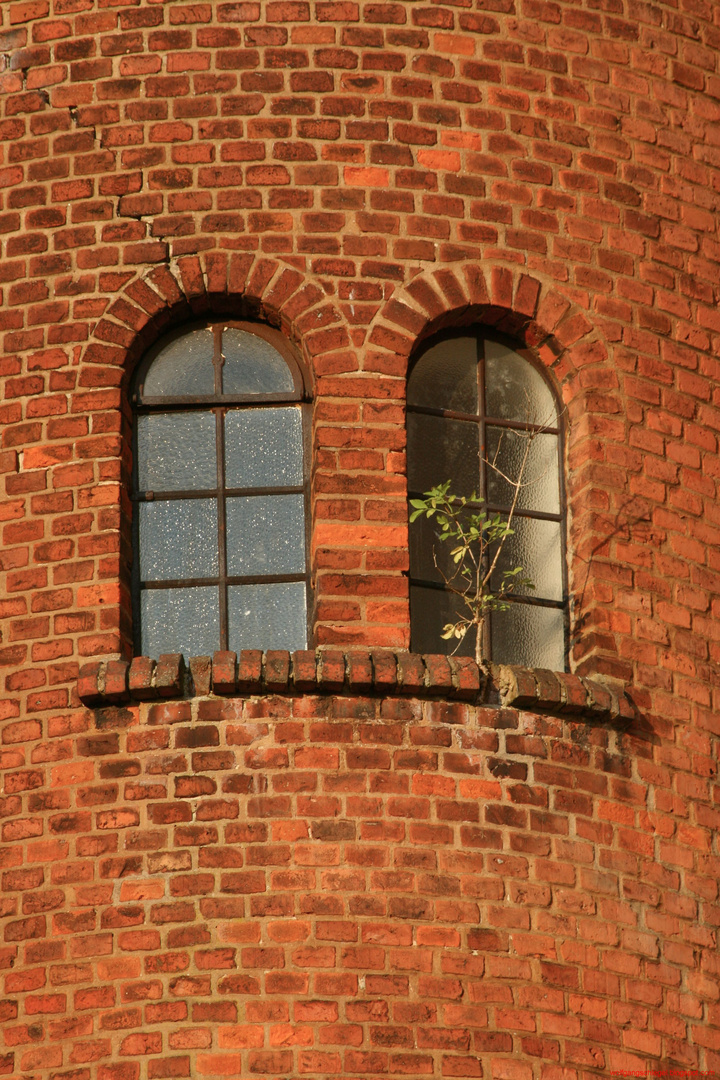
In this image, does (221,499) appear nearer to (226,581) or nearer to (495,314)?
(226,581)

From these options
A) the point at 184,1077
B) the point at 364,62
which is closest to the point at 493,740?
the point at 184,1077

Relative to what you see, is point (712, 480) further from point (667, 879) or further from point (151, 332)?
point (151, 332)

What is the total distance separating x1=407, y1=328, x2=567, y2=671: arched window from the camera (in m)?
8.02

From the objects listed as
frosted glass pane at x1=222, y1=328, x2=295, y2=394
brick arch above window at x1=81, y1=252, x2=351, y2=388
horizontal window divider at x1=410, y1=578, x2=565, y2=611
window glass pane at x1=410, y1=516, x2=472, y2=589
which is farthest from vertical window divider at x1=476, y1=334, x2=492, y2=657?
frosted glass pane at x1=222, y1=328, x2=295, y2=394

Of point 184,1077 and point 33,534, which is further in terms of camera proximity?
point 33,534

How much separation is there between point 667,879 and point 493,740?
811 mm

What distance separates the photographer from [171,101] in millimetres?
8227

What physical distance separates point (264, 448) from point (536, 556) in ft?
3.60

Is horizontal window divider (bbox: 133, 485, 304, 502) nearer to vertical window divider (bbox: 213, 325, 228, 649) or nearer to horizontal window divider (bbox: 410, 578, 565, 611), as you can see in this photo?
vertical window divider (bbox: 213, 325, 228, 649)

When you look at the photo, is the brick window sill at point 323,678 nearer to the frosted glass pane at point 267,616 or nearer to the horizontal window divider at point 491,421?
the frosted glass pane at point 267,616

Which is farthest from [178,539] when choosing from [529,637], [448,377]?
[529,637]

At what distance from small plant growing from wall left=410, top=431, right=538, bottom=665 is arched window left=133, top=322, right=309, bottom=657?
1.69ft

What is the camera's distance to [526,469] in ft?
27.2

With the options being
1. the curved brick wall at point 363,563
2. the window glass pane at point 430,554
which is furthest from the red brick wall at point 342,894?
the window glass pane at point 430,554
